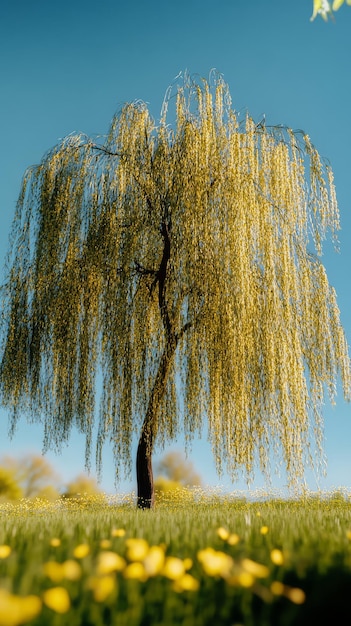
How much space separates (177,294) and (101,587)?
6.47 m

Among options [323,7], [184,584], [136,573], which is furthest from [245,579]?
[323,7]

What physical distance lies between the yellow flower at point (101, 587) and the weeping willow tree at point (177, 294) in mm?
5785

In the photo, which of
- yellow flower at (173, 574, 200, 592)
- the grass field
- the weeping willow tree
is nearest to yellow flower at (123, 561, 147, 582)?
the grass field

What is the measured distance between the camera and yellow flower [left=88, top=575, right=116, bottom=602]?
149cm

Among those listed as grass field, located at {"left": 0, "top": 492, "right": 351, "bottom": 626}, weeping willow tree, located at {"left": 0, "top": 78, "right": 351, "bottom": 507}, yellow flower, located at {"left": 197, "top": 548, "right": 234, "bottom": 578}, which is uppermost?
weeping willow tree, located at {"left": 0, "top": 78, "right": 351, "bottom": 507}

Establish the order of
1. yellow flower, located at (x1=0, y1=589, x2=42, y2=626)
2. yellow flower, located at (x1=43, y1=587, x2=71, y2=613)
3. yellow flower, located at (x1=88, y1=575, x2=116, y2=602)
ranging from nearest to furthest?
yellow flower, located at (x1=0, y1=589, x2=42, y2=626) < yellow flower, located at (x1=43, y1=587, x2=71, y2=613) < yellow flower, located at (x1=88, y1=575, x2=116, y2=602)

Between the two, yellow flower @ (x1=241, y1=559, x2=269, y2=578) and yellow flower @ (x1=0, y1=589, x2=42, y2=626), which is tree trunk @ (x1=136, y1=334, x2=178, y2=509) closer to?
yellow flower @ (x1=241, y1=559, x2=269, y2=578)

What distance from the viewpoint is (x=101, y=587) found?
1500mm

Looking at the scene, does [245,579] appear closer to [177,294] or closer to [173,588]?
[173,588]

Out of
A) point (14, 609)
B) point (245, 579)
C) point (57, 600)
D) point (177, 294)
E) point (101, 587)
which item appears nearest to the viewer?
point (14, 609)

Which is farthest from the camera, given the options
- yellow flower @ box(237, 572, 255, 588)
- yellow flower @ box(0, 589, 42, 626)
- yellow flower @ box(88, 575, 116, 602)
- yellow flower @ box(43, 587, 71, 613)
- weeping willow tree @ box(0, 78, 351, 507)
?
weeping willow tree @ box(0, 78, 351, 507)

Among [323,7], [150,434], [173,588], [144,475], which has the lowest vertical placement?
[173,588]

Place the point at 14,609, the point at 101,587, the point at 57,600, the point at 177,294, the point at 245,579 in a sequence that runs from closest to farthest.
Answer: the point at 14,609
the point at 57,600
the point at 101,587
the point at 245,579
the point at 177,294

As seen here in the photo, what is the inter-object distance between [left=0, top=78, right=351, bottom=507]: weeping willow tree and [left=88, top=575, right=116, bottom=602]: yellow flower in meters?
5.79
